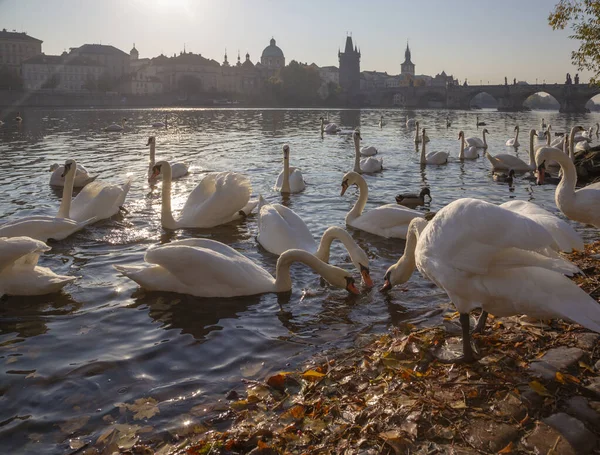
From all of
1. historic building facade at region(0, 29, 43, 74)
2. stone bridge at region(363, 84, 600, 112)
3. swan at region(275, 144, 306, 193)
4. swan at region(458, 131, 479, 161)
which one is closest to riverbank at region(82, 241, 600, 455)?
swan at region(275, 144, 306, 193)

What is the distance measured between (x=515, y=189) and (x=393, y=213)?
6.43 meters

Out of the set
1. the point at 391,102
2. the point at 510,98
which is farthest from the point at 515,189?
the point at 391,102

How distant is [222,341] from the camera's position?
4.98 meters

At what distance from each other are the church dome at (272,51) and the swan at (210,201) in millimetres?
173706

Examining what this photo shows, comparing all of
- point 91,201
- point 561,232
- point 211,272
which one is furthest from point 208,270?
point 91,201

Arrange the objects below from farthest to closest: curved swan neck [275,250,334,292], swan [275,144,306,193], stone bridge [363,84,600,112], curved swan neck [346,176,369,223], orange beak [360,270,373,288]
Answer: stone bridge [363,84,600,112] < swan [275,144,306,193] < curved swan neck [346,176,369,223] < orange beak [360,270,373,288] < curved swan neck [275,250,334,292]

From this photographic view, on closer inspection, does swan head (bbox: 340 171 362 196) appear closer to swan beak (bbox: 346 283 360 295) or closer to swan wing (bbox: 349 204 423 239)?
swan wing (bbox: 349 204 423 239)

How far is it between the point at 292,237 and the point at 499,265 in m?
3.83

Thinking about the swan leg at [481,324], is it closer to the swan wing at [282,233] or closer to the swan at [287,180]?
the swan wing at [282,233]

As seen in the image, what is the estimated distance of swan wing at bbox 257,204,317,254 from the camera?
23.2 ft

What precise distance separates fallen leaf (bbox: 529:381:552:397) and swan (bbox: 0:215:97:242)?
5.87 m

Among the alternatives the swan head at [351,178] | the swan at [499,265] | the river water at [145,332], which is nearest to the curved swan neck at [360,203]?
the swan head at [351,178]

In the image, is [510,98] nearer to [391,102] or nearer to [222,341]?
[391,102]

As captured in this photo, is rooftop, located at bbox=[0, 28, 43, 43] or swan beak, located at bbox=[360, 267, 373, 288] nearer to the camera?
swan beak, located at bbox=[360, 267, 373, 288]
